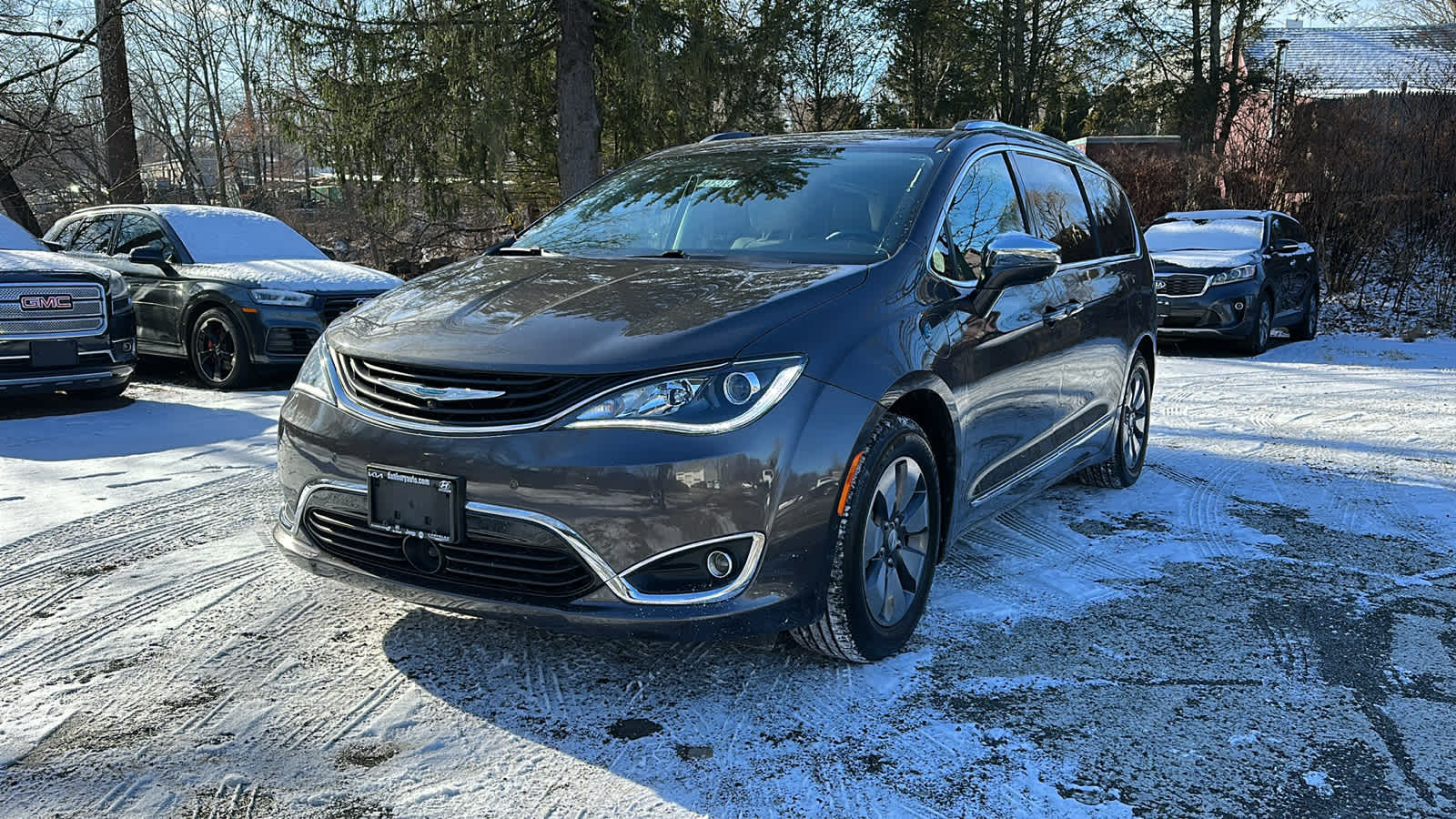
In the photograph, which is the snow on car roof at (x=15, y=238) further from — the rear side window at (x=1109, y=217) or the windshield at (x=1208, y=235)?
the windshield at (x=1208, y=235)

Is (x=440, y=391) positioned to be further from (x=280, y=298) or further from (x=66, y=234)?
(x=66, y=234)

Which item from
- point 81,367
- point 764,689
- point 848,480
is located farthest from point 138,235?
point 848,480

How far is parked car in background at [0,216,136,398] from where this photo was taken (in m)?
7.75

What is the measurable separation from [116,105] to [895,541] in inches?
745

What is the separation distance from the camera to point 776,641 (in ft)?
12.1

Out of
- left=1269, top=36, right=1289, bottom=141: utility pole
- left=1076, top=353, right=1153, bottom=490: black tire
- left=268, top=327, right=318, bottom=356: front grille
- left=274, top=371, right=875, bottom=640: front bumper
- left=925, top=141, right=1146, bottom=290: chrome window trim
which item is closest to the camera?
left=274, top=371, right=875, bottom=640: front bumper

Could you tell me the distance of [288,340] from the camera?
925 cm

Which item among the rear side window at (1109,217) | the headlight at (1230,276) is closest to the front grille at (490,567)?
the rear side window at (1109,217)

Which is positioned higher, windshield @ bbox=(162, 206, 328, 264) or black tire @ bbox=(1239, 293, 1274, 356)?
windshield @ bbox=(162, 206, 328, 264)

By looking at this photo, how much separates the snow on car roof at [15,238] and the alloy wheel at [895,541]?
26.4ft

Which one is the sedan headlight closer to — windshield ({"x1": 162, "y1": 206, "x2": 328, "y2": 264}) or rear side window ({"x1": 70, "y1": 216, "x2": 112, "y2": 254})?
windshield ({"x1": 162, "y1": 206, "x2": 328, "y2": 264})

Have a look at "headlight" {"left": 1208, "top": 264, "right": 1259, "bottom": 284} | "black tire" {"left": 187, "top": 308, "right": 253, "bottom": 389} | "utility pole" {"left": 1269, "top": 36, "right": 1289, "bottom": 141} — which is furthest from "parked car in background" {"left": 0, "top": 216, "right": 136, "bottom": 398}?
"utility pole" {"left": 1269, "top": 36, "right": 1289, "bottom": 141}

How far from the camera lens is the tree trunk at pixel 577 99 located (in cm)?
1591

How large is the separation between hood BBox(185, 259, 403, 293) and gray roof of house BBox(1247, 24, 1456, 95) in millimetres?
24212
